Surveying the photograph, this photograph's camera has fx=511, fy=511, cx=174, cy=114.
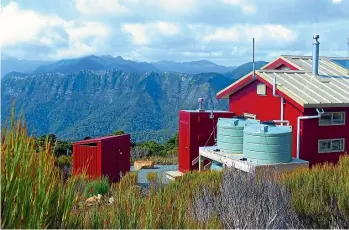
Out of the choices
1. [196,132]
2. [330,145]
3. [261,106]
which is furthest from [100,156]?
[330,145]

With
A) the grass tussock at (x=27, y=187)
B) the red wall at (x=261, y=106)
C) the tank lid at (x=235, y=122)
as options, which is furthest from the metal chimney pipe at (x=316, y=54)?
the grass tussock at (x=27, y=187)

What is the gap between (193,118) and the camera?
52.2ft

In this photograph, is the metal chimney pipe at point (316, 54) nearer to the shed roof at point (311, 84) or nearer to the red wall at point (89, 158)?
the shed roof at point (311, 84)

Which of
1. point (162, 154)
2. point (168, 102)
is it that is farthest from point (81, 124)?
point (162, 154)

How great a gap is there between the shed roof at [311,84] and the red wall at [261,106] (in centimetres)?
28

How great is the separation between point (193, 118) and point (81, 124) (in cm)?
9318

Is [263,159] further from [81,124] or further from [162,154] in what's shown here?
[81,124]

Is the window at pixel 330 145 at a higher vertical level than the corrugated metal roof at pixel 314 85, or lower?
lower

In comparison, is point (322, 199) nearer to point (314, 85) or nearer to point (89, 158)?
point (89, 158)

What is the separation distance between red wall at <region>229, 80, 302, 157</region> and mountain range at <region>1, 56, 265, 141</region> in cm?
8123

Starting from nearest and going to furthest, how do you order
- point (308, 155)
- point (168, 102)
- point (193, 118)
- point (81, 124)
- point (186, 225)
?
1. point (186, 225)
2. point (308, 155)
3. point (193, 118)
4. point (81, 124)
5. point (168, 102)

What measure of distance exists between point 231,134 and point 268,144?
1673 mm

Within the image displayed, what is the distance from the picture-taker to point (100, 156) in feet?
46.2

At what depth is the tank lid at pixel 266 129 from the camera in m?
12.6
